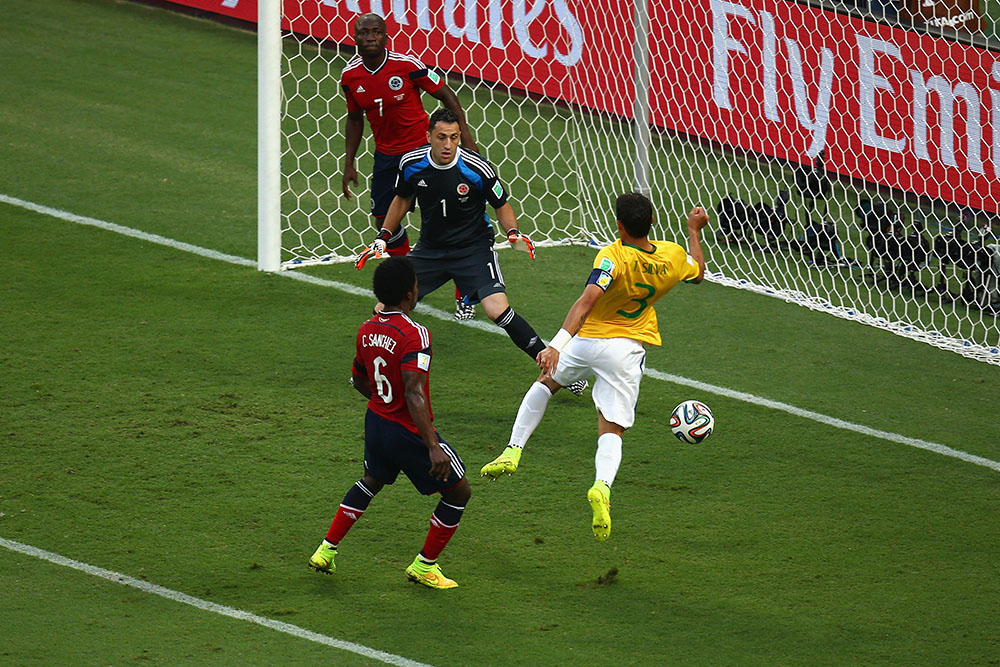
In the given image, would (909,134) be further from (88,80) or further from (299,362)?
(88,80)

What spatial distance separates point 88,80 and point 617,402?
942 centimetres

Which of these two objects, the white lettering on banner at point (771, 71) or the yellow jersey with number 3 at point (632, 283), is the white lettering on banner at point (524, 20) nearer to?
the white lettering on banner at point (771, 71)

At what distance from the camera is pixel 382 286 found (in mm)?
5602

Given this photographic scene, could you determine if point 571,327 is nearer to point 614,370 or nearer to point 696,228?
point 614,370

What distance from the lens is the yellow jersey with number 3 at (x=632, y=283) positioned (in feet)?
20.9

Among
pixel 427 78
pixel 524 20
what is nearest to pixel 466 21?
pixel 524 20

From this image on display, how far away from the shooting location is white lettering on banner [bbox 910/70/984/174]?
1038cm

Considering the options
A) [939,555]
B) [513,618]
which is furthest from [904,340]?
[513,618]

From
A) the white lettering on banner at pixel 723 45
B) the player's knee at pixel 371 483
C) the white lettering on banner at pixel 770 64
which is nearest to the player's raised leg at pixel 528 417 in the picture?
the player's knee at pixel 371 483

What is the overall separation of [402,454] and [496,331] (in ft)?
12.5

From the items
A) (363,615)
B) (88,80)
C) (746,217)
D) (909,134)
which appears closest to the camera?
(363,615)

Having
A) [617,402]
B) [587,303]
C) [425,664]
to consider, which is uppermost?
[587,303]

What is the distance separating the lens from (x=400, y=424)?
569cm

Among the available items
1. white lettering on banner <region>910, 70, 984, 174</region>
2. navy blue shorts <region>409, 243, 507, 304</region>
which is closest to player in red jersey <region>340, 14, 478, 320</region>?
navy blue shorts <region>409, 243, 507, 304</region>
